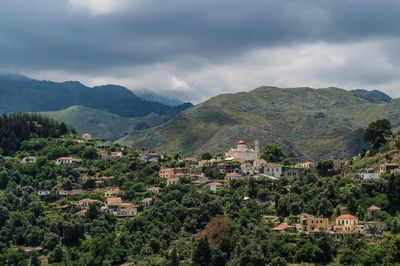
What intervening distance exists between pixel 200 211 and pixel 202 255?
12.2 m

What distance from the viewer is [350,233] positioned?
71.0m

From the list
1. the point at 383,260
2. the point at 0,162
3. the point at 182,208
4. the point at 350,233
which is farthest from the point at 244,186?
the point at 0,162

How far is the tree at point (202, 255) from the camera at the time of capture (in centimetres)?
6731

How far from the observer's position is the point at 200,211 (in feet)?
260

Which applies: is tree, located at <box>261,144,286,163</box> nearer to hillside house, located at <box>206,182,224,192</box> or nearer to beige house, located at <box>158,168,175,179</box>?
beige house, located at <box>158,168,175,179</box>

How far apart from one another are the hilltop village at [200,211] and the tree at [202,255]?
0.11 meters

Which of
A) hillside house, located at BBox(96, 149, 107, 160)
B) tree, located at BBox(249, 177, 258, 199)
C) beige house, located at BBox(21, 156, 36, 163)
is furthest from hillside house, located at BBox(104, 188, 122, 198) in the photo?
beige house, located at BBox(21, 156, 36, 163)

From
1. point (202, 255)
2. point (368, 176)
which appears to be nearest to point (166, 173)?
point (368, 176)

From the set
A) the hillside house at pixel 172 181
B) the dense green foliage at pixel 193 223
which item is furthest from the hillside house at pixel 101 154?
the hillside house at pixel 172 181

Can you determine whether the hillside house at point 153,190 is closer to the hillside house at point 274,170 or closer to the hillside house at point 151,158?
the hillside house at point 274,170

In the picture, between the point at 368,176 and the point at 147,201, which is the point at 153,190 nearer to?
the point at 147,201

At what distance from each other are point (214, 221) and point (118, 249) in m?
11.7

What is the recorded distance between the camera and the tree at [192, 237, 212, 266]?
67312 millimetres

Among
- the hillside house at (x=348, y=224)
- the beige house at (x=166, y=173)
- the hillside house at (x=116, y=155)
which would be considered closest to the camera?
the hillside house at (x=348, y=224)
